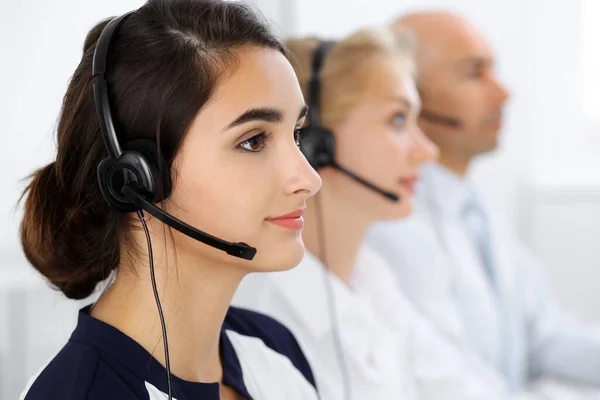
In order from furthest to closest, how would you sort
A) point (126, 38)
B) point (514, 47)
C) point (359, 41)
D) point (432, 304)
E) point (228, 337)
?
point (514, 47) → point (432, 304) → point (359, 41) → point (228, 337) → point (126, 38)

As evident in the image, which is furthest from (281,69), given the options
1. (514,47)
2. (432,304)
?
(514,47)

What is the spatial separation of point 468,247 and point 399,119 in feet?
1.97

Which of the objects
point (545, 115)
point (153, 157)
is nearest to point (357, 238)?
point (153, 157)

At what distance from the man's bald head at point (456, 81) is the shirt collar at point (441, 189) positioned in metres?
0.04

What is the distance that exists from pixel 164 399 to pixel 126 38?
1.10 ft

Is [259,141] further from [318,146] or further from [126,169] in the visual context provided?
[318,146]

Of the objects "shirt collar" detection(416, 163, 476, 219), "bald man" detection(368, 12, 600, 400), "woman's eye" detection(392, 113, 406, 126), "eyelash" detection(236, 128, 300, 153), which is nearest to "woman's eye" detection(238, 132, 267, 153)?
"eyelash" detection(236, 128, 300, 153)

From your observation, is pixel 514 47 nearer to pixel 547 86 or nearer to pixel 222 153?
pixel 547 86

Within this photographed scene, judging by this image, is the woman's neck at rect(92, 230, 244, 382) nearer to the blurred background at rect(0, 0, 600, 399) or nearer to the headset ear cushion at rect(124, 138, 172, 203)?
the headset ear cushion at rect(124, 138, 172, 203)

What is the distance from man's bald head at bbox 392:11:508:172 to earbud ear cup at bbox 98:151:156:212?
1.12 metres

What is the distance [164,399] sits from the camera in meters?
0.73

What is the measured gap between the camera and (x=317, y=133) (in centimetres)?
126

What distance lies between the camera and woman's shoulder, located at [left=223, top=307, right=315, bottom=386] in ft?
3.07

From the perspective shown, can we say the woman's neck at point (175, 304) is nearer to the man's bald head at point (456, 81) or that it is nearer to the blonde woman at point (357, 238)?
the blonde woman at point (357, 238)
